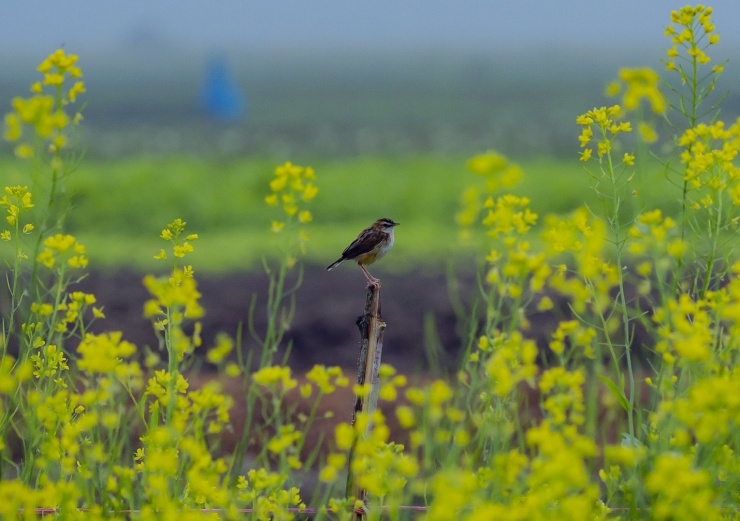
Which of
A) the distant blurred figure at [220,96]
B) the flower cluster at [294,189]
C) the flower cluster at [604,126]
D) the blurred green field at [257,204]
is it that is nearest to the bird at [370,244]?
the flower cluster at [604,126]

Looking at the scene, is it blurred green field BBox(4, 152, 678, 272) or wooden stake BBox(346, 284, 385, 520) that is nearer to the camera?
wooden stake BBox(346, 284, 385, 520)

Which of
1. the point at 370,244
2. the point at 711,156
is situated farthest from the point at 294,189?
the point at 370,244

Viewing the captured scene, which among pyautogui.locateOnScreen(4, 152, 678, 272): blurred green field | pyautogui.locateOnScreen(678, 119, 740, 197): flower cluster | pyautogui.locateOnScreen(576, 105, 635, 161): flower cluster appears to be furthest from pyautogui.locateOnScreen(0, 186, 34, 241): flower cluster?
pyautogui.locateOnScreen(4, 152, 678, 272): blurred green field

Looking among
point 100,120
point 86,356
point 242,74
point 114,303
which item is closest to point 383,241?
point 86,356

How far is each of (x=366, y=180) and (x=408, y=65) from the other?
96.5 m

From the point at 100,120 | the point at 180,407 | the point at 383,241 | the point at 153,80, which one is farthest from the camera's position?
the point at 153,80

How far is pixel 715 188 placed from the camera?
376 centimetres

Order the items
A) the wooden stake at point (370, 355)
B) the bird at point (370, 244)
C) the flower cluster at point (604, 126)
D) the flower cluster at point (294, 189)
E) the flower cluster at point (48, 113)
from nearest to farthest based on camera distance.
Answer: the flower cluster at point (48, 113) → the flower cluster at point (294, 189) → the wooden stake at point (370, 355) → the flower cluster at point (604, 126) → the bird at point (370, 244)

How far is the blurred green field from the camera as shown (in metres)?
14.5

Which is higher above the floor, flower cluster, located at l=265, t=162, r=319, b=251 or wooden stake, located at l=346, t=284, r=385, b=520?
flower cluster, located at l=265, t=162, r=319, b=251

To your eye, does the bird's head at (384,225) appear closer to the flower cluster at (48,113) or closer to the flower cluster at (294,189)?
the flower cluster at (294,189)

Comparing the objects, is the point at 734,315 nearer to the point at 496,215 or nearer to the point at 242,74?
the point at 496,215

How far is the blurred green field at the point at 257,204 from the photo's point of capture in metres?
14.5

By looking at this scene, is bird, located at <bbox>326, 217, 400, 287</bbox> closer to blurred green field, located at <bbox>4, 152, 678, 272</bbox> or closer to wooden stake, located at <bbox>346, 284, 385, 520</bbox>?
wooden stake, located at <bbox>346, 284, 385, 520</bbox>
